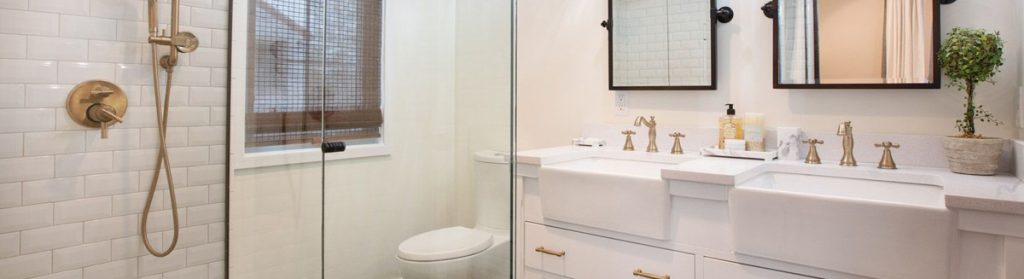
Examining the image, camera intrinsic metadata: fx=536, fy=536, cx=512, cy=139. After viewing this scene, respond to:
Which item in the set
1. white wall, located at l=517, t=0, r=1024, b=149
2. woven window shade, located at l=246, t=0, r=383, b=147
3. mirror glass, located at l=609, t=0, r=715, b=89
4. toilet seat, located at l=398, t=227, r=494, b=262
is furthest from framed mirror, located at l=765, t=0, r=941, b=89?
woven window shade, located at l=246, t=0, r=383, b=147

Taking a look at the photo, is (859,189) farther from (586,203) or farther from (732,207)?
(586,203)

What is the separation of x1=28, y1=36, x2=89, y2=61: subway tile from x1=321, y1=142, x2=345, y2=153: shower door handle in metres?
0.83

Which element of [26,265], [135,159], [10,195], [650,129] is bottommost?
[26,265]

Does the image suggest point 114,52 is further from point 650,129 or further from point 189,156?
point 650,129

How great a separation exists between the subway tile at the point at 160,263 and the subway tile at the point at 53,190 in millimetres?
305

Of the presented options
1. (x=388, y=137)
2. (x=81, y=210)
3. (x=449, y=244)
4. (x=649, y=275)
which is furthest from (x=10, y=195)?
(x=649, y=275)

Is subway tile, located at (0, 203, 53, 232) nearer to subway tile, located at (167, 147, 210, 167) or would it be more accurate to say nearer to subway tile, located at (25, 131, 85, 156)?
subway tile, located at (25, 131, 85, 156)

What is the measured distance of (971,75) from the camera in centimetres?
167

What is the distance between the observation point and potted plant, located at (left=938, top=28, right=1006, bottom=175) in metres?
1.64

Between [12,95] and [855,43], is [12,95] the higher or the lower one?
the lower one

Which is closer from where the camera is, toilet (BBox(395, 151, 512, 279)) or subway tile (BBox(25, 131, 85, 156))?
toilet (BBox(395, 151, 512, 279))

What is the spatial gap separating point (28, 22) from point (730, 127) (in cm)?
243

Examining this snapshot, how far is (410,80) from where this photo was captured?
1.53 metres

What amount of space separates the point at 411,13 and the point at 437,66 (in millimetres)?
164
